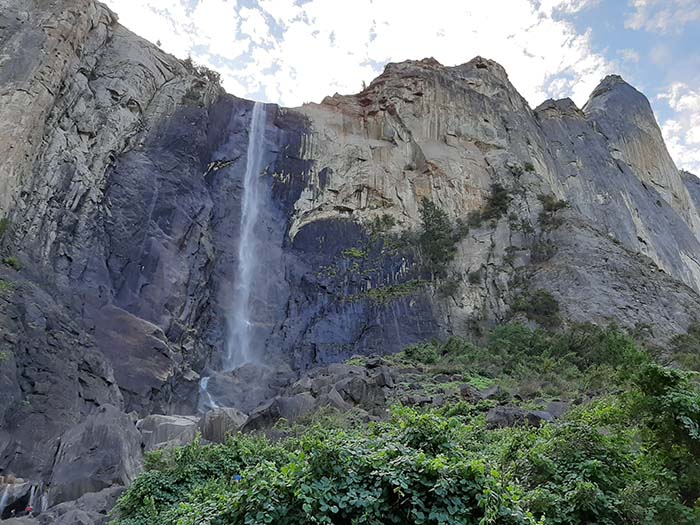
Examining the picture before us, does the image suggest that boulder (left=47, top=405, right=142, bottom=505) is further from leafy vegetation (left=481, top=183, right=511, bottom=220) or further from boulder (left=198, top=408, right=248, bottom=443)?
leafy vegetation (left=481, top=183, right=511, bottom=220)

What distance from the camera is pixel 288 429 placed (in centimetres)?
1554

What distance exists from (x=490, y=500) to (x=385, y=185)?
35423 mm

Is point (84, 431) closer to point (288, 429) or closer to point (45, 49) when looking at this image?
point (288, 429)

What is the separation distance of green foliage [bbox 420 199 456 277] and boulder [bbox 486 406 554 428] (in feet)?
63.1

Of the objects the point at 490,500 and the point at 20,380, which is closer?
the point at 490,500

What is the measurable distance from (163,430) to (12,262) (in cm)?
895

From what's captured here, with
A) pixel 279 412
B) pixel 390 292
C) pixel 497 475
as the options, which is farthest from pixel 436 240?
pixel 497 475

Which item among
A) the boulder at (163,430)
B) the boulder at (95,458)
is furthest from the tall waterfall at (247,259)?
the boulder at (95,458)

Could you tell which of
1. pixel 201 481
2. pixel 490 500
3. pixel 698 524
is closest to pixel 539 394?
A: pixel 201 481

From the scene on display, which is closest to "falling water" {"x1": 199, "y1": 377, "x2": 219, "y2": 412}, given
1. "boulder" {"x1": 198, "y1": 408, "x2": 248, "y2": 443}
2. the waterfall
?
"boulder" {"x1": 198, "y1": 408, "x2": 248, "y2": 443}

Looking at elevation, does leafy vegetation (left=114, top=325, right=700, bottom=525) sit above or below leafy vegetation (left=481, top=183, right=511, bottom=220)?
below

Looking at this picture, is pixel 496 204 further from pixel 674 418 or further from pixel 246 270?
pixel 674 418

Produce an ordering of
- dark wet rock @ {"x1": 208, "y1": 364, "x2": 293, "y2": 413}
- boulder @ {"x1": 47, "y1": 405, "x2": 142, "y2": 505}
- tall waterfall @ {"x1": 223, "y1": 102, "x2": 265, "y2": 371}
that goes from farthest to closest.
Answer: tall waterfall @ {"x1": 223, "y1": 102, "x2": 265, "y2": 371}, dark wet rock @ {"x1": 208, "y1": 364, "x2": 293, "y2": 413}, boulder @ {"x1": 47, "y1": 405, "x2": 142, "y2": 505}

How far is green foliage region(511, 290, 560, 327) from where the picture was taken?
29.7 m
